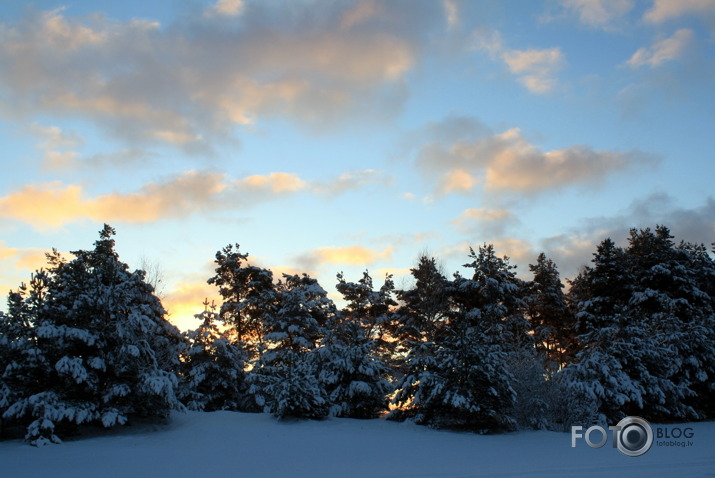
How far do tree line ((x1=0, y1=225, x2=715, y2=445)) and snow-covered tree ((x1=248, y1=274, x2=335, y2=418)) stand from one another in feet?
0.29

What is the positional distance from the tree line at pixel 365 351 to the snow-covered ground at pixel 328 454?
1103 mm

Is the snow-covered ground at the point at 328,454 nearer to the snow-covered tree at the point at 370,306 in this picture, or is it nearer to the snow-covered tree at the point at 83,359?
the snow-covered tree at the point at 83,359

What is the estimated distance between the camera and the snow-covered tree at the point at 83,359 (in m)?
15.4

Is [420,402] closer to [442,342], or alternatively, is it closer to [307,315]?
[442,342]

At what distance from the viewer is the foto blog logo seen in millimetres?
13594

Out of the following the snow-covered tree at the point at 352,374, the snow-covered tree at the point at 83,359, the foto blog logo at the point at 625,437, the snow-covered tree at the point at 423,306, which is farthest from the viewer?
the snow-covered tree at the point at 423,306

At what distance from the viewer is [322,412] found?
19.9 m

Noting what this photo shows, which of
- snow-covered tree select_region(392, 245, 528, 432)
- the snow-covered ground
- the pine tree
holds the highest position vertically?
the pine tree

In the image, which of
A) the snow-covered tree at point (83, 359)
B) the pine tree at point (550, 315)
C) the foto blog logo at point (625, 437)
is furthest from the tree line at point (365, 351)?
the pine tree at point (550, 315)

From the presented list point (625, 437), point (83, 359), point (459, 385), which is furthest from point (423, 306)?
point (83, 359)

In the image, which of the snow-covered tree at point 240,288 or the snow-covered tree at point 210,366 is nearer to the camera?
the snow-covered tree at point 210,366

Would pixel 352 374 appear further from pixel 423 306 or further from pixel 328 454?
pixel 423 306

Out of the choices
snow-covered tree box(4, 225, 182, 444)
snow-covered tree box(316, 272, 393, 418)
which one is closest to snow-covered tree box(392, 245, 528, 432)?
snow-covered tree box(316, 272, 393, 418)

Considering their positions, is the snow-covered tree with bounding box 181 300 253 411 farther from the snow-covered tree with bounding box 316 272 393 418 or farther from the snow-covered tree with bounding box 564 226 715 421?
the snow-covered tree with bounding box 564 226 715 421
